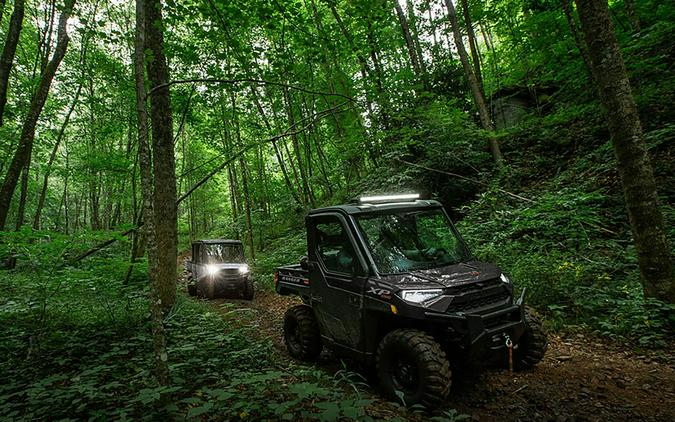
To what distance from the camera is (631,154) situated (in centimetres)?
480

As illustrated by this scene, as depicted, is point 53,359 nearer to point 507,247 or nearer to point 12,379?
point 12,379

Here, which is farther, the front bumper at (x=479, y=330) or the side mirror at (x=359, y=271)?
the side mirror at (x=359, y=271)

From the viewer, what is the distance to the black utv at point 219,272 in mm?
10633

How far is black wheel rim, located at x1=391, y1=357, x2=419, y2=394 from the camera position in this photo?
3.50m

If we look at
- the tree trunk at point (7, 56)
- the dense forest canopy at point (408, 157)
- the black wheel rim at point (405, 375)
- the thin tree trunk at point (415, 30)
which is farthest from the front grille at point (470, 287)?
the thin tree trunk at point (415, 30)

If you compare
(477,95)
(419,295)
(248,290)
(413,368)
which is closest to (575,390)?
(413,368)

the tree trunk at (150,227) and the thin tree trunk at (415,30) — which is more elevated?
the thin tree trunk at (415,30)

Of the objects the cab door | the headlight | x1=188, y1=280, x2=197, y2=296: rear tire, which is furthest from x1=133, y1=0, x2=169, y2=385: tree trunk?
x1=188, y1=280, x2=197, y2=296: rear tire

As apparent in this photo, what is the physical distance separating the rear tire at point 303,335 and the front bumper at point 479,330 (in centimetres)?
225

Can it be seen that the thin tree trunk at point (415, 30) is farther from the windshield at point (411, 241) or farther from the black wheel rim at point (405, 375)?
the black wheel rim at point (405, 375)

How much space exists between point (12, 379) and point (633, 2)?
16056 millimetres

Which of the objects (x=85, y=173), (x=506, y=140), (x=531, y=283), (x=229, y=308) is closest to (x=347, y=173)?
(x=506, y=140)

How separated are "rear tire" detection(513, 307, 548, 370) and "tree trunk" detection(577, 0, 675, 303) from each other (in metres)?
2.14

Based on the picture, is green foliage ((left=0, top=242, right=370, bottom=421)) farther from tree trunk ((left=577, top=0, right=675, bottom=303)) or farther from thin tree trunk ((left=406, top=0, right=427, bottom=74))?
thin tree trunk ((left=406, top=0, right=427, bottom=74))
